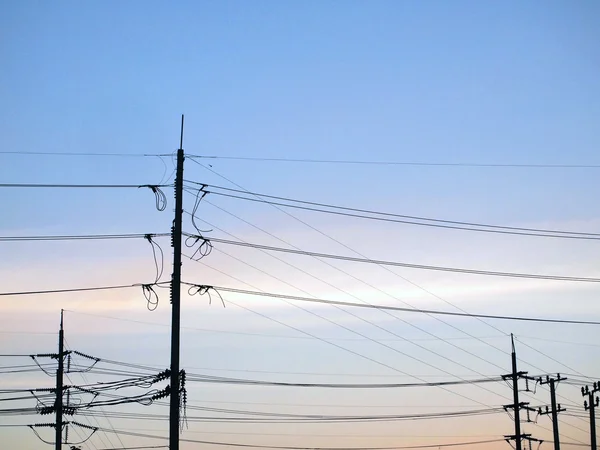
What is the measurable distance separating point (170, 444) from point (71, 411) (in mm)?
24221

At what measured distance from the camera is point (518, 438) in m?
66.6

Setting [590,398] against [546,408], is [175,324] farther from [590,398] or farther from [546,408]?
[590,398]

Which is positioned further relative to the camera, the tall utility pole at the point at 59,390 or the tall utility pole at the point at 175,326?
the tall utility pole at the point at 59,390

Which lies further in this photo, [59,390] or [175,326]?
[59,390]

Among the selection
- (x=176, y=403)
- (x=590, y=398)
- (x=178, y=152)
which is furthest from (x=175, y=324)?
(x=590, y=398)

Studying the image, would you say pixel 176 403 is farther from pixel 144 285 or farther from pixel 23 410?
pixel 23 410

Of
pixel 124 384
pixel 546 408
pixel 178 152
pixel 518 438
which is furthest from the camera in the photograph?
pixel 546 408

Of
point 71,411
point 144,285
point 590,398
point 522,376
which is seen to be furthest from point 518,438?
point 144,285

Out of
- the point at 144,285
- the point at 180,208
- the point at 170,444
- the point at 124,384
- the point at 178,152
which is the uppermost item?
the point at 178,152

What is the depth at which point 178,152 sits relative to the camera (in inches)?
1614

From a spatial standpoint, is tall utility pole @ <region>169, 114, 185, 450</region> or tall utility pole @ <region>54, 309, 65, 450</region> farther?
tall utility pole @ <region>54, 309, 65, 450</region>

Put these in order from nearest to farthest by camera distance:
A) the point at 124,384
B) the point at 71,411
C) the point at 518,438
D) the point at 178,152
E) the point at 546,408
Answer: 1. the point at 178,152
2. the point at 124,384
3. the point at 71,411
4. the point at 518,438
5. the point at 546,408

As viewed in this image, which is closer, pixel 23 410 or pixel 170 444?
pixel 170 444

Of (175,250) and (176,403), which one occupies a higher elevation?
(175,250)
